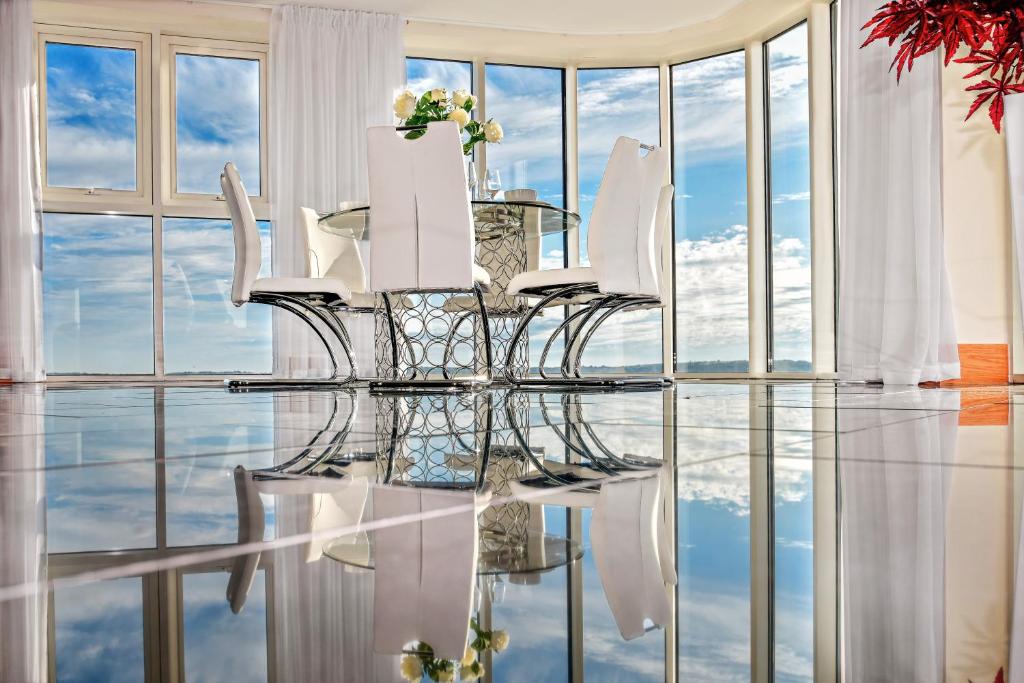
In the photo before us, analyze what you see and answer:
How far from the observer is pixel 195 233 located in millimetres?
6395

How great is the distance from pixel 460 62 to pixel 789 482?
6.70m

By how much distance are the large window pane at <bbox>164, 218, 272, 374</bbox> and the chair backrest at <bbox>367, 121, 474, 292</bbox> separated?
3.57 m

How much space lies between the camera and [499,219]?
3797 mm

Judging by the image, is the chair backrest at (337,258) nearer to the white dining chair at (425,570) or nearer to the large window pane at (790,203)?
the large window pane at (790,203)

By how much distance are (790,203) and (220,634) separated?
621 cm

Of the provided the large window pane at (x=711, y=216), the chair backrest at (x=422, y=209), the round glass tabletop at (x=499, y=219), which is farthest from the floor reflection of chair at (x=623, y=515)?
the large window pane at (x=711, y=216)

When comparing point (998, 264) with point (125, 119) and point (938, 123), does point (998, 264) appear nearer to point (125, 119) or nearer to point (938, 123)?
point (938, 123)

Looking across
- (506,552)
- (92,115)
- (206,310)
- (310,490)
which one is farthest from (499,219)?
(92,115)

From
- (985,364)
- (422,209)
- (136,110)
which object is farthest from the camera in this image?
(136,110)

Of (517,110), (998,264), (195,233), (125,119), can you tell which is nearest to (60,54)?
(125,119)

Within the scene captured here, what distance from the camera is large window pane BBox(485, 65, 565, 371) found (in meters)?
6.94

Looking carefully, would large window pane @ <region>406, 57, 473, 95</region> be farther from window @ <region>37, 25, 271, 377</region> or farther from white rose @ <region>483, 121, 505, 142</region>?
white rose @ <region>483, 121, 505, 142</region>

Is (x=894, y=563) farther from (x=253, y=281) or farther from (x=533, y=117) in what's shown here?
(x=533, y=117)

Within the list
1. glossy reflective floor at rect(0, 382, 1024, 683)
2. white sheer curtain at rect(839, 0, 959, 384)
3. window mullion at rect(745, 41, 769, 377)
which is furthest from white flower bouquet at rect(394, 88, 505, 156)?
glossy reflective floor at rect(0, 382, 1024, 683)
